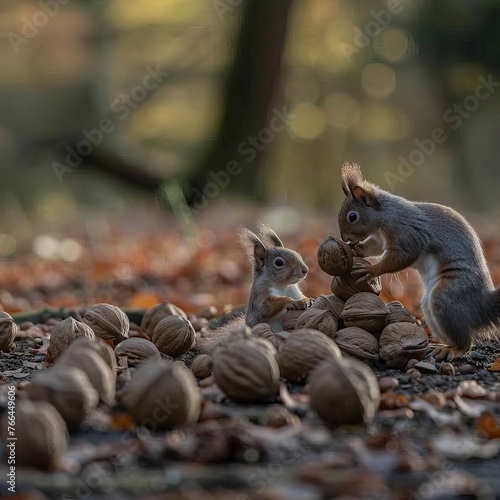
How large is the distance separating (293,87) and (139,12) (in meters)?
2.87

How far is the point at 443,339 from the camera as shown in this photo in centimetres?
306

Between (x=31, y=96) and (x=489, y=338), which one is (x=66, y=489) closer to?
(x=489, y=338)

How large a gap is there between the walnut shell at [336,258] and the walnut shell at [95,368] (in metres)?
0.99

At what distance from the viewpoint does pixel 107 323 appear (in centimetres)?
310

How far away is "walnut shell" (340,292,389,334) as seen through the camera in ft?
9.37

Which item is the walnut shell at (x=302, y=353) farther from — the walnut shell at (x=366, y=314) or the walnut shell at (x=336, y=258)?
the walnut shell at (x=336, y=258)

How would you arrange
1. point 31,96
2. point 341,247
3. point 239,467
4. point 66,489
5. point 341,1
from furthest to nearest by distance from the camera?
point 341,1 < point 31,96 < point 341,247 < point 239,467 < point 66,489

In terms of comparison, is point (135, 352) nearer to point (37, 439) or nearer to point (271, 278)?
point (271, 278)

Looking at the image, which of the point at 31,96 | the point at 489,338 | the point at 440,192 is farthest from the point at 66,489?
the point at 440,192

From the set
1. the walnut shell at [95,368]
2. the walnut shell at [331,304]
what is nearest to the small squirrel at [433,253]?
the walnut shell at [331,304]

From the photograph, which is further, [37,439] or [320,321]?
[320,321]

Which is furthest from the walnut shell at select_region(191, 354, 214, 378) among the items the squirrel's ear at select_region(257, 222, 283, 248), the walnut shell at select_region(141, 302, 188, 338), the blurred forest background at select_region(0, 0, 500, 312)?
the blurred forest background at select_region(0, 0, 500, 312)

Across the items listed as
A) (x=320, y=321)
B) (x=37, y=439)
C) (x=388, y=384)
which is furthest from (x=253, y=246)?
(x=37, y=439)

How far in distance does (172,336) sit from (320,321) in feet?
1.76
